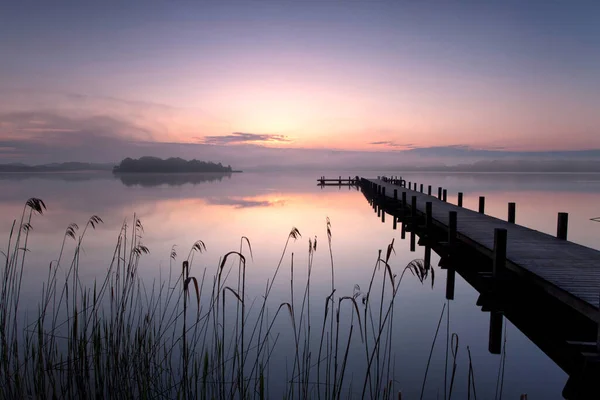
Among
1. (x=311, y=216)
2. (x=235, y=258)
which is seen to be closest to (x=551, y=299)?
(x=235, y=258)

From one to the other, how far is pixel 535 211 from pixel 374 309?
103ft

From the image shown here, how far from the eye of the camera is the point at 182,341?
7543mm

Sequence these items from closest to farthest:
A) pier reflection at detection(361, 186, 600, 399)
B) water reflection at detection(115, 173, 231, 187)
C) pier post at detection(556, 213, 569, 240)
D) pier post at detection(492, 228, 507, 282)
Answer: pier reflection at detection(361, 186, 600, 399) → pier post at detection(492, 228, 507, 282) → pier post at detection(556, 213, 569, 240) → water reflection at detection(115, 173, 231, 187)

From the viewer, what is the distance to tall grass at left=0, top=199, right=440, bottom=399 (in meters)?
4.50

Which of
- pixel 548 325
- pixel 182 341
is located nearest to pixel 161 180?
pixel 182 341

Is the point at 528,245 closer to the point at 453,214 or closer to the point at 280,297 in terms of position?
the point at 453,214

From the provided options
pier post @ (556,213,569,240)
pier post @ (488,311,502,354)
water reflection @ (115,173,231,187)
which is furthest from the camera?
water reflection @ (115,173,231,187)

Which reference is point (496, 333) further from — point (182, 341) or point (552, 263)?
point (182, 341)

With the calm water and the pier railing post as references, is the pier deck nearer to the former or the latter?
the pier railing post

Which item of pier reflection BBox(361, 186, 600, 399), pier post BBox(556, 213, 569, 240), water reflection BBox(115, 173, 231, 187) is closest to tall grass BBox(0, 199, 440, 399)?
pier reflection BBox(361, 186, 600, 399)

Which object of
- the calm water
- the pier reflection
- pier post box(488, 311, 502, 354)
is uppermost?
the pier reflection

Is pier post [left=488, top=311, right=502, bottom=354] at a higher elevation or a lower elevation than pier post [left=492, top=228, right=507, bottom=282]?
lower

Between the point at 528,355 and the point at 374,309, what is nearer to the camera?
the point at 528,355

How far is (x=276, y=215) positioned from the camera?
3278 centimetres
